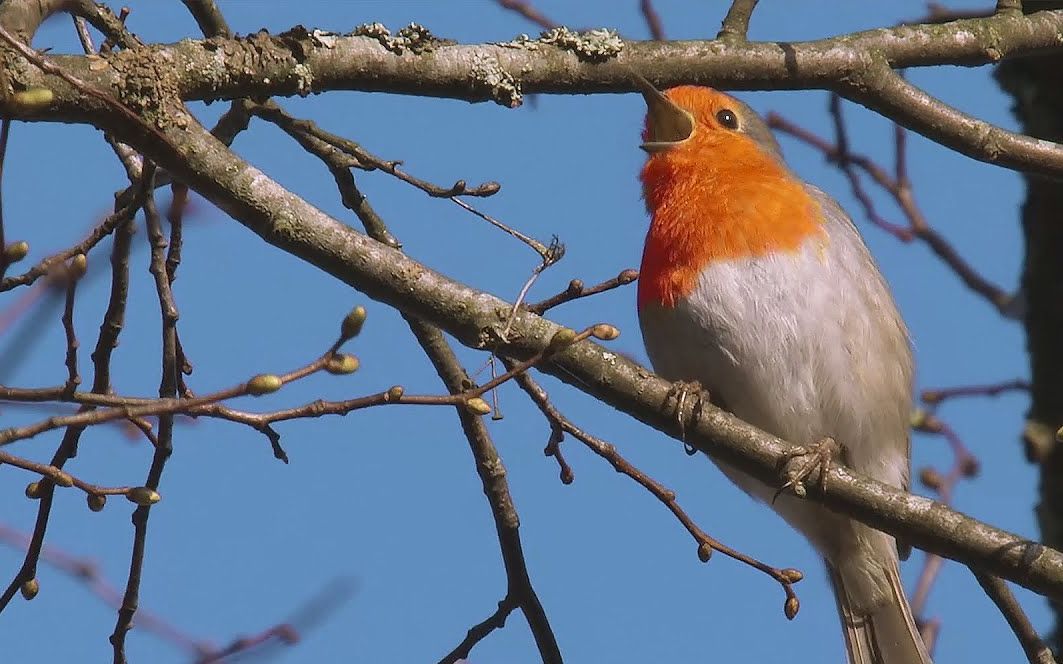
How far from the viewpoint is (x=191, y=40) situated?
3621 millimetres

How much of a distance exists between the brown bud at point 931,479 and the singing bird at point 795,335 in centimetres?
44

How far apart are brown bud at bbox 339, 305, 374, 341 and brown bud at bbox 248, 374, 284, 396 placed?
23cm

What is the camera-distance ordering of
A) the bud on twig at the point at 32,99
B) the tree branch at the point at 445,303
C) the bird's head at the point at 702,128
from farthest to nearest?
the bird's head at the point at 702,128 < the tree branch at the point at 445,303 < the bud on twig at the point at 32,99

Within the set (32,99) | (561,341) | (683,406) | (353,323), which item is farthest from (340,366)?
(683,406)

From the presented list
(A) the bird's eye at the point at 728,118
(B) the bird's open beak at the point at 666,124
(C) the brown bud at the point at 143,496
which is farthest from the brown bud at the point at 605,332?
(A) the bird's eye at the point at 728,118

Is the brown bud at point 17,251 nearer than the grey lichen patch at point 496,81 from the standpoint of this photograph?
Yes

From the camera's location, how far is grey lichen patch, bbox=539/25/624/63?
4078mm

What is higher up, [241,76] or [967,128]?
[967,128]

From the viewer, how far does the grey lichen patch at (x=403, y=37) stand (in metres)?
3.84

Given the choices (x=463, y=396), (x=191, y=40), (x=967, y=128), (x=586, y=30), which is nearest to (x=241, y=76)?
(x=191, y=40)

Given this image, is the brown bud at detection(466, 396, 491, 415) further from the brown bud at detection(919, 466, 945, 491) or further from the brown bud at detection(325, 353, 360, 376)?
the brown bud at detection(919, 466, 945, 491)

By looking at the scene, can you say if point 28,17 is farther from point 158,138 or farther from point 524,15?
point 524,15

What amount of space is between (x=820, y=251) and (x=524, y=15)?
1.36 metres

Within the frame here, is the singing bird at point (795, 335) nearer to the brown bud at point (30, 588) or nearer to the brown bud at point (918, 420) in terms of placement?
the brown bud at point (918, 420)
